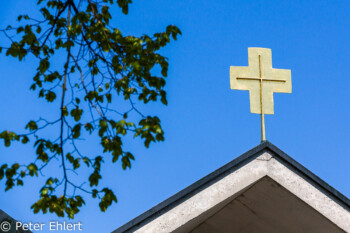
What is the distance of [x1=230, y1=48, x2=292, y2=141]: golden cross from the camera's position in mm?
8781

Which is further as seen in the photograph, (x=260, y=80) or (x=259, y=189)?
(x=260, y=80)

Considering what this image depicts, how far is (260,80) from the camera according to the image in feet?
29.2

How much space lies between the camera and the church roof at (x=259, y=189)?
7.54 meters

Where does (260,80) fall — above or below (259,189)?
above

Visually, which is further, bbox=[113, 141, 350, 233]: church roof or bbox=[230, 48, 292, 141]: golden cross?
bbox=[230, 48, 292, 141]: golden cross

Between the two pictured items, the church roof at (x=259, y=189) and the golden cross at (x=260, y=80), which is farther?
the golden cross at (x=260, y=80)

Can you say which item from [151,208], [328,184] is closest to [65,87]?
[151,208]

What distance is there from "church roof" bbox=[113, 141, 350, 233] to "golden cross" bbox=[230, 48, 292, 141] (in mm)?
864

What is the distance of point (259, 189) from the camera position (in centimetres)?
821

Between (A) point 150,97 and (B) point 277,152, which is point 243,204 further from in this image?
(A) point 150,97

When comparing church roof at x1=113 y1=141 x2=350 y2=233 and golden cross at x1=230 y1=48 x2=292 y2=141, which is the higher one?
golden cross at x1=230 y1=48 x2=292 y2=141

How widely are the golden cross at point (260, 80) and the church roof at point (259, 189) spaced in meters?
0.86

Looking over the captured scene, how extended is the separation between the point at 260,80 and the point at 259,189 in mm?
1487

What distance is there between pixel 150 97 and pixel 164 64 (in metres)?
0.41
